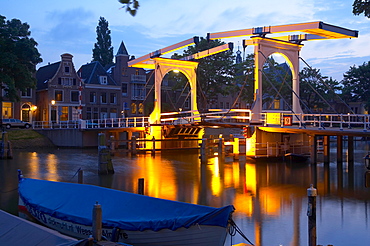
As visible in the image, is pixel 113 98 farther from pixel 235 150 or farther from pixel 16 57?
pixel 235 150

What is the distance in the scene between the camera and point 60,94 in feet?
158

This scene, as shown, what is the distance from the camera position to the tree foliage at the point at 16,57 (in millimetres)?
37312

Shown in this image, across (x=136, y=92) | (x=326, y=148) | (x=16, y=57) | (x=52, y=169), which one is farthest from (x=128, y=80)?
(x=326, y=148)

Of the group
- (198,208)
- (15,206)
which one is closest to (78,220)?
(198,208)

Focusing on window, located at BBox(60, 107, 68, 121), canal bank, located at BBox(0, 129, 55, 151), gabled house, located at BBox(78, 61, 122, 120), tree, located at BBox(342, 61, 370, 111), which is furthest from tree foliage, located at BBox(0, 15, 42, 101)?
tree, located at BBox(342, 61, 370, 111)

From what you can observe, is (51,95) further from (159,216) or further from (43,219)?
(159,216)

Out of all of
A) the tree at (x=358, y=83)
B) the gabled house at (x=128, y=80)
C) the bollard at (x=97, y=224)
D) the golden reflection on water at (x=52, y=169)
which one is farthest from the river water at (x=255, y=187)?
the tree at (x=358, y=83)

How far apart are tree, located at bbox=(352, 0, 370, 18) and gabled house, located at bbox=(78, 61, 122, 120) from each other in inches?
1423

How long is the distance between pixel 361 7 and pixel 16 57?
30396 millimetres

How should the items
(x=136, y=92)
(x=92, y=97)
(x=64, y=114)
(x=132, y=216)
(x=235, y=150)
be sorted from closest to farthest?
(x=132, y=216), (x=235, y=150), (x=64, y=114), (x=92, y=97), (x=136, y=92)

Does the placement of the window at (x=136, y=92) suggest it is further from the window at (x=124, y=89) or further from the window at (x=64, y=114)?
the window at (x=64, y=114)

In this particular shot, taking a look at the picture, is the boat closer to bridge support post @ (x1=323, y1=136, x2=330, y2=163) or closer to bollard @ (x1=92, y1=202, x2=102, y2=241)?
bollard @ (x1=92, y1=202, x2=102, y2=241)

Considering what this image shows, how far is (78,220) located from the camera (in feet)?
30.9

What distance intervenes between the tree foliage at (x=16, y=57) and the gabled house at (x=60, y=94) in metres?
6.66
